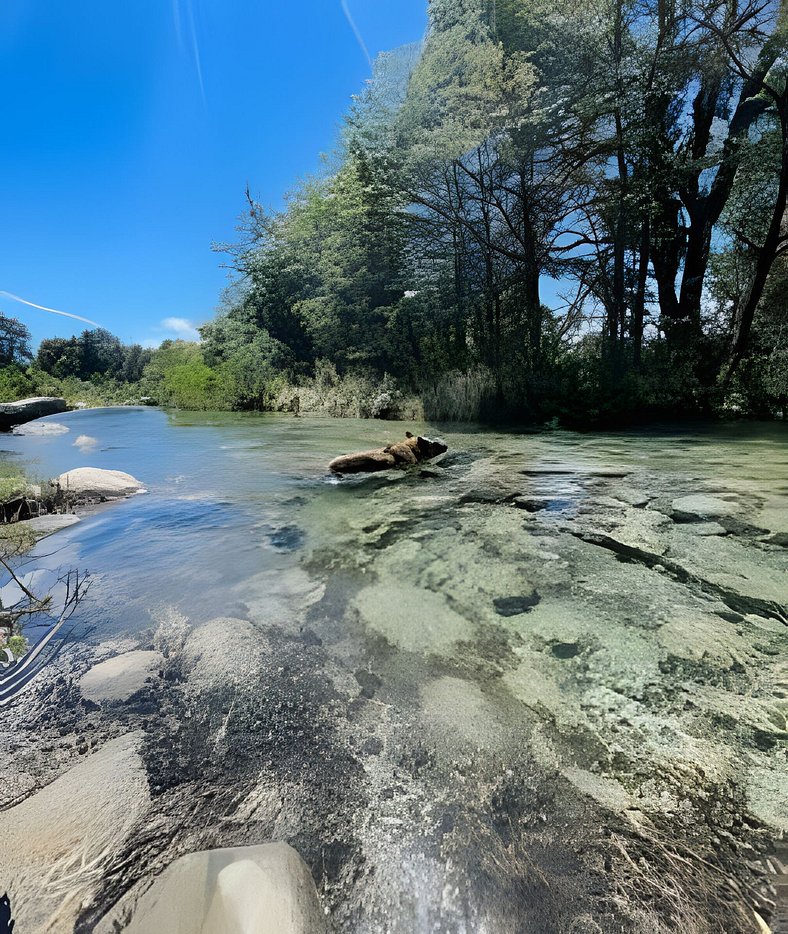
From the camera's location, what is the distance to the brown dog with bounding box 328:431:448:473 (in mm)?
5133

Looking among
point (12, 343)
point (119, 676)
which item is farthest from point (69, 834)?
point (12, 343)

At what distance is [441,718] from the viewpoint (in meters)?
1.41

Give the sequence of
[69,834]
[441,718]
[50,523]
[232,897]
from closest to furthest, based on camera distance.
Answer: [232,897] < [69,834] < [441,718] < [50,523]

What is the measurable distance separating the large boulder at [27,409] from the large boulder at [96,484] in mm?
8250

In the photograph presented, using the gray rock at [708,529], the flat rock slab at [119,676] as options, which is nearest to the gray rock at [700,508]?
the gray rock at [708,529]

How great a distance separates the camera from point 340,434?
8.59 m

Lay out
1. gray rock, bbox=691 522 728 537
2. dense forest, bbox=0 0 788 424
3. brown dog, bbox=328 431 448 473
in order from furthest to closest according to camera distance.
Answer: dense forest, bbox=0 0 788 424
brown dog, bbox=328 431 448 473
gray rock, bbox=691 522 728 537

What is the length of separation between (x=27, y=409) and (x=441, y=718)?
45.6 ft

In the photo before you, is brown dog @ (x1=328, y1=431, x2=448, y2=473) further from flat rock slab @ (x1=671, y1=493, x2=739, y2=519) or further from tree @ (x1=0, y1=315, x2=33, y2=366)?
tree @ (x1=0, y1=315, x2=33, y2=366)

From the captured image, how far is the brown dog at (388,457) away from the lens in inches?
202

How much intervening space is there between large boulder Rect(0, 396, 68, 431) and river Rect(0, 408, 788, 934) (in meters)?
9.96

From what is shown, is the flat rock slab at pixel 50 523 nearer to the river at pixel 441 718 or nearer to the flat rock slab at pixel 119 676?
the river at pixel 441 718

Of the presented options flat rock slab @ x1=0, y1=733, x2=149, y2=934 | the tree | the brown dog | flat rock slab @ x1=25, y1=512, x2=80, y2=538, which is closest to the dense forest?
the tree

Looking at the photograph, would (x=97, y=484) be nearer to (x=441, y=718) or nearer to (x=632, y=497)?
(x=441, y=718)
